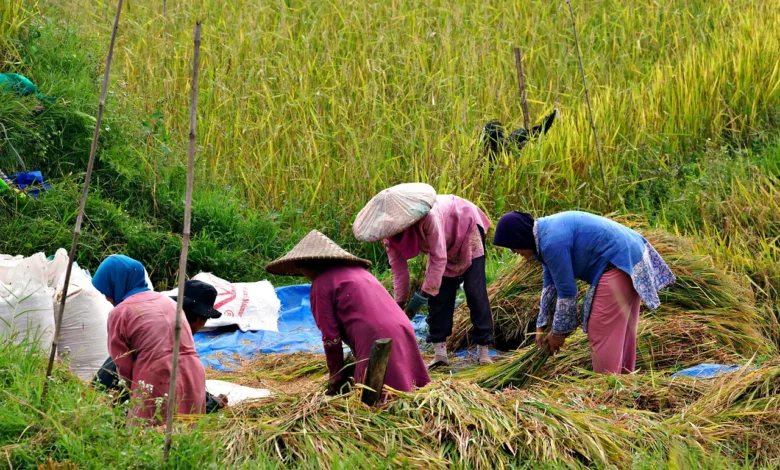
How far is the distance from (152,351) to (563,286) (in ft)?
6.06

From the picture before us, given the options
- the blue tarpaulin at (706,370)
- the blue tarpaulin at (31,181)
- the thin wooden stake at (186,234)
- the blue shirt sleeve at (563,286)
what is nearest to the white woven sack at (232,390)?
the blue shirt sleeve at (563,286)

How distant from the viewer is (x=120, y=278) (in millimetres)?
4105

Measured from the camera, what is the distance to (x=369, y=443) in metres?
3.22

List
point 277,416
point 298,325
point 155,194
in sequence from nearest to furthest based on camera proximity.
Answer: point 277,416
point 298,325
point 155,194

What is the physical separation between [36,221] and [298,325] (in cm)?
185

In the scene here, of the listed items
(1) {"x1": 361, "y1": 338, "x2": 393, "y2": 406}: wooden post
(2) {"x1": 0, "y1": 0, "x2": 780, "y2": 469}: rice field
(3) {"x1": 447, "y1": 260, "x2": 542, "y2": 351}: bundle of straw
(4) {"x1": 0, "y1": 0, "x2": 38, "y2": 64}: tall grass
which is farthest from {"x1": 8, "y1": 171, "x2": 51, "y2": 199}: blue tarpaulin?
(1) {"x1": 361, "y1": 338, "x2": 393, "y2": 406}: wooden post

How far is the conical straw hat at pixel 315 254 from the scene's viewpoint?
12.8ft

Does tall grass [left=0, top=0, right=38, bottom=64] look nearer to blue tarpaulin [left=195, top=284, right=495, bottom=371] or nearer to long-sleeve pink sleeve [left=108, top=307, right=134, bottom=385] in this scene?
blue tarpaulin [left=195, top=284, right=495, bottom=371]

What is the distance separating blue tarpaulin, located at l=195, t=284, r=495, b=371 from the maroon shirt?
1.82 m

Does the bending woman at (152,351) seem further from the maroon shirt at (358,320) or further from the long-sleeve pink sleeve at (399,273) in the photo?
the long-sleeve pink sleeve at (399,273)

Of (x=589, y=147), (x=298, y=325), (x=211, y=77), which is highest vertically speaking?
(x=211, y=77)

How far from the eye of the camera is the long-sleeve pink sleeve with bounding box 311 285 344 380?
12.8 ft

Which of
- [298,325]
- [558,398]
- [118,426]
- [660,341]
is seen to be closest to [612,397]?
[558,398]

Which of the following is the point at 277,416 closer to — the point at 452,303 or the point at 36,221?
the point at 452,303
